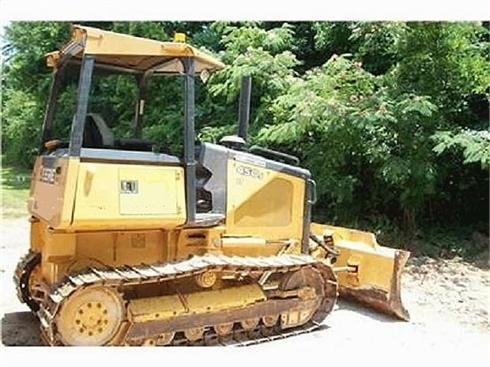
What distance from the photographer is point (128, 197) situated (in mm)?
2758

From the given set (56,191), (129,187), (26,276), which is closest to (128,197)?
(129,187)

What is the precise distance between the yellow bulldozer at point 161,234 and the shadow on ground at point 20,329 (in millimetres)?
98

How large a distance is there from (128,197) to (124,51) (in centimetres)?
68

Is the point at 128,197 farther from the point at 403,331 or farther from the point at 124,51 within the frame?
the point at 403,331

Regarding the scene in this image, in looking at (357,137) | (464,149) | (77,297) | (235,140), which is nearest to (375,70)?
(357,137)

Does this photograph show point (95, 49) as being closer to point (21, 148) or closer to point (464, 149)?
point (464, 149)

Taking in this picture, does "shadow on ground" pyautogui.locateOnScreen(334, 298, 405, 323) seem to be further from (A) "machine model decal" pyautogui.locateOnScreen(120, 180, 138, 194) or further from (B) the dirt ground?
(A) "machine model decal" pyautogui.locateOnScreen(120, 180, 138, 194)

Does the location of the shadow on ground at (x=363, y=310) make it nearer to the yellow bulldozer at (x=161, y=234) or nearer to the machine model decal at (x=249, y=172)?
the yellow bulldozer at (x=161, y=234)

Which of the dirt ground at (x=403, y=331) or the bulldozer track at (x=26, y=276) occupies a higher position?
the bulldozer track at (x=26, y=276)

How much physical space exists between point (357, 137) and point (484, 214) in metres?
1.81

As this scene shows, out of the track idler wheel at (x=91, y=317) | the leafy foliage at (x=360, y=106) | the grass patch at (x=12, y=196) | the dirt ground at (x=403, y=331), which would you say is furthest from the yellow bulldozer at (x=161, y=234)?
the grass patch at (x=12, y=196)

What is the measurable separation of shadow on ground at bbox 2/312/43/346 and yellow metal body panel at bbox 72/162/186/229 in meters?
0.80

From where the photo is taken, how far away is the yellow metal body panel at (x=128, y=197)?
2.64 meters

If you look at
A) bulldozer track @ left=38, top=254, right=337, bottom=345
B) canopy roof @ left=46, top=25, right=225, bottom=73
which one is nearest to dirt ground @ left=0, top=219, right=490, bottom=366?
bulldozer track @ left=38, top=254, right=337, bottom=345
